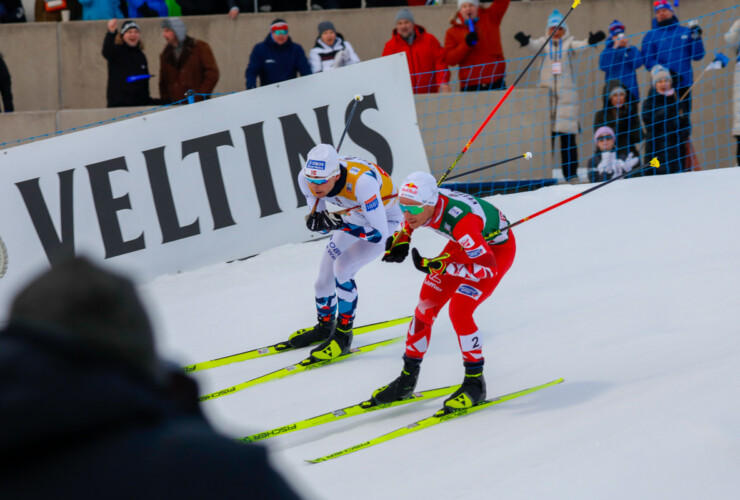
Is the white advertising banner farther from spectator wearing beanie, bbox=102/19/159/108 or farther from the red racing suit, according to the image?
the red racing suit

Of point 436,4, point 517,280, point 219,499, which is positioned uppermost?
point 436,4

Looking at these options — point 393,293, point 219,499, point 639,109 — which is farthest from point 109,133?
point 219,499

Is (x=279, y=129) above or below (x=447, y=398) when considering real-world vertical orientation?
above

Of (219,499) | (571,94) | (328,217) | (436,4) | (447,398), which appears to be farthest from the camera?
(436,4)

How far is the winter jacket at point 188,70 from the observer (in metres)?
9.47

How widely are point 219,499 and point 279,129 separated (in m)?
7.83

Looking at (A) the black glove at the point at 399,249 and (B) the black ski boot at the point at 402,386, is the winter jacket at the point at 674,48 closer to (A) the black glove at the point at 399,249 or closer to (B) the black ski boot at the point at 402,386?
(A) the black glove at the point at 399,249

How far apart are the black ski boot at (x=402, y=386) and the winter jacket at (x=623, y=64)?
15.7 ft

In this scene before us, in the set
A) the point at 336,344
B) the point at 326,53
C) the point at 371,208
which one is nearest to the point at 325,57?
the point at 326,53

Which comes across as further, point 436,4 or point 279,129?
point 436,4

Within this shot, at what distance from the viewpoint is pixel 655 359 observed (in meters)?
5.63

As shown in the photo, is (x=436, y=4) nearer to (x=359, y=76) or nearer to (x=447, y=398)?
(x=359, y=76)

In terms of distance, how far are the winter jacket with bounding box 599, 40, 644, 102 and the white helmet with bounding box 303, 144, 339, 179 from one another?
403cm

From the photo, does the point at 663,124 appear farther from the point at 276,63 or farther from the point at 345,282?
the point at 345,282
